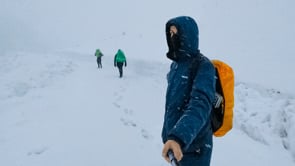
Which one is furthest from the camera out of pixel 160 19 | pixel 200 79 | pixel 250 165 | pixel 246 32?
pixel 160 19

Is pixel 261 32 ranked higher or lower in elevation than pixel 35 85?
higher

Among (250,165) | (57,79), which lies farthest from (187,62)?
(57,79)

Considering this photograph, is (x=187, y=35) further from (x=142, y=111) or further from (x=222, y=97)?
(x=142, y=111)

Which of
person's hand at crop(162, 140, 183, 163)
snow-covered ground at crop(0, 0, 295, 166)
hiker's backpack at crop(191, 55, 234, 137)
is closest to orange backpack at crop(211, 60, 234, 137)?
hiker's backpack at crop(191, 55, 234, 137)

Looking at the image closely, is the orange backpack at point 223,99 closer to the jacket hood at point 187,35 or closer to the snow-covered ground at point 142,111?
the jacket hood at point 187,35

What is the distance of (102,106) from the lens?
8922 mm

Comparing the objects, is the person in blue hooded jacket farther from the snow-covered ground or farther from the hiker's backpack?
the snow-covered ground

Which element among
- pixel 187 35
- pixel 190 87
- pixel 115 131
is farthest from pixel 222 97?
pixel 115 131

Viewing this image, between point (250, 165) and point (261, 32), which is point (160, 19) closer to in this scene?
point (261, 32)

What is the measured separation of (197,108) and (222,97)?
0.30 metres

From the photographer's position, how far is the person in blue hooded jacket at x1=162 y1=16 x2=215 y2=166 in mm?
1909

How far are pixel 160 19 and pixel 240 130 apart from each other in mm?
36179

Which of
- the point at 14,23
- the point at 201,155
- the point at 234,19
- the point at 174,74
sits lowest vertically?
the point at 14,23

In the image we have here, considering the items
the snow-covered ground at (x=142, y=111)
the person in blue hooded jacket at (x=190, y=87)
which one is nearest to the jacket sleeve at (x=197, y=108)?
the person in blue hooded jacket at (x=190, y=87)
